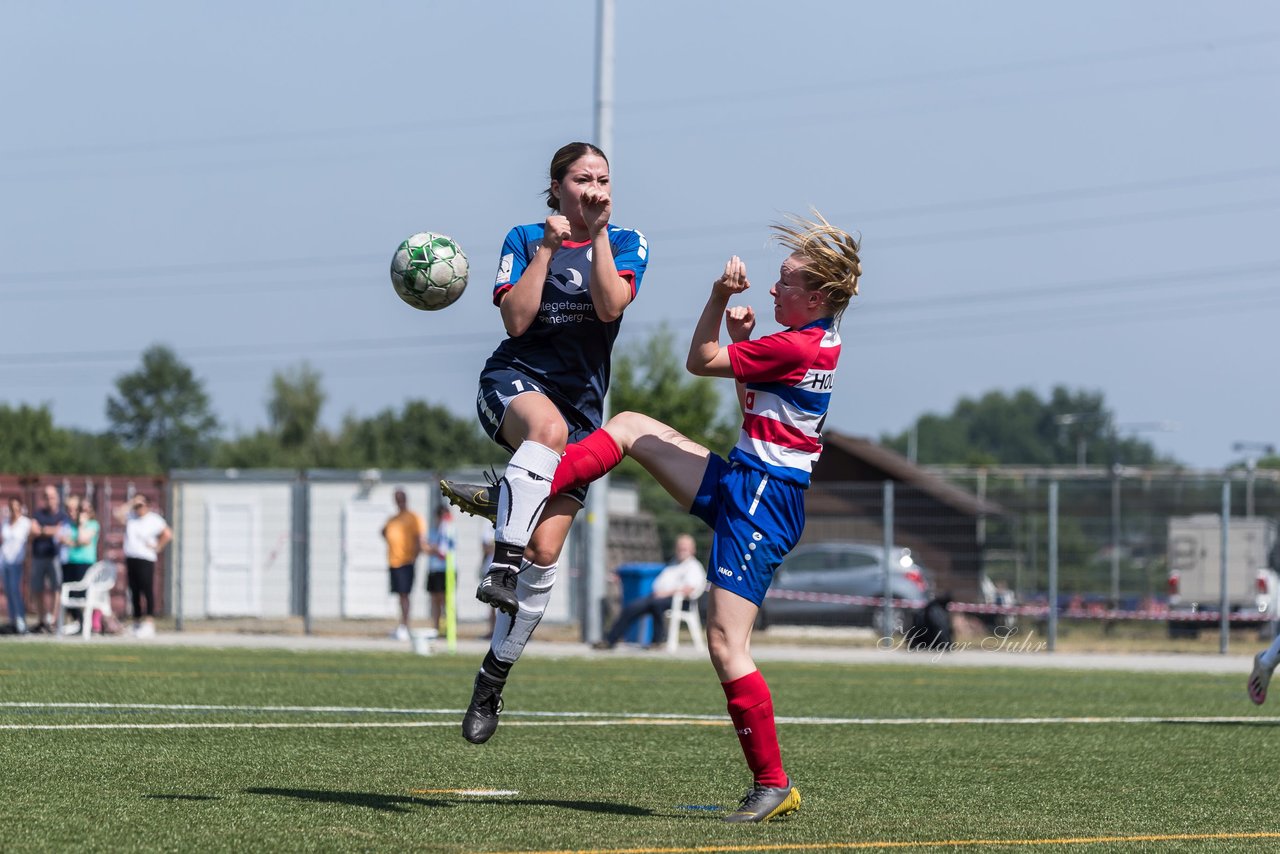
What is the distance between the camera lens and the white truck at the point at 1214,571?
83.1ft

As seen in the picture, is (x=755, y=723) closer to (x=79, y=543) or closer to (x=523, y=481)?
(x=523, y=481)

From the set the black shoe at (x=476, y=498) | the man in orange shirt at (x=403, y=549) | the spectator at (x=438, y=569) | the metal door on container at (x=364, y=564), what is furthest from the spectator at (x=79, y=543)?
the black shoe at (x=476, y=498)

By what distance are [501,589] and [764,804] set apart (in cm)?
118

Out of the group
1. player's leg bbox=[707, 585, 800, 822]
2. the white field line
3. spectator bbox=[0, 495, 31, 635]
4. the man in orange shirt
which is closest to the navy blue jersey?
player's leg bbox=[707, 585, 800, 822]

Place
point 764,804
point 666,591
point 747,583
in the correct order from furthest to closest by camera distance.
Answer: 1. point 666,591
2. point 747,583
3. point 764,804

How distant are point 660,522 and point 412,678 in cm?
1845

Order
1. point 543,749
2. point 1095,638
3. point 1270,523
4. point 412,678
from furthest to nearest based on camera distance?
point 1270,523
point 1095,638
point 412,678
point 543,749

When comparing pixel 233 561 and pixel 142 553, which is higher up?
pixel 142 553

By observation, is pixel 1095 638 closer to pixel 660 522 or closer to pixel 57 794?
pixel 660 522

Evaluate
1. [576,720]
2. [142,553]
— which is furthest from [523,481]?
[142,553]

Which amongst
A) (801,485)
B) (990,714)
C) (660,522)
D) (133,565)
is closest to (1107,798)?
(801,485)

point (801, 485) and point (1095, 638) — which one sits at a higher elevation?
point (801, 485)

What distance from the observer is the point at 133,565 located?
850 inches

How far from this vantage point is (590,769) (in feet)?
23.9
